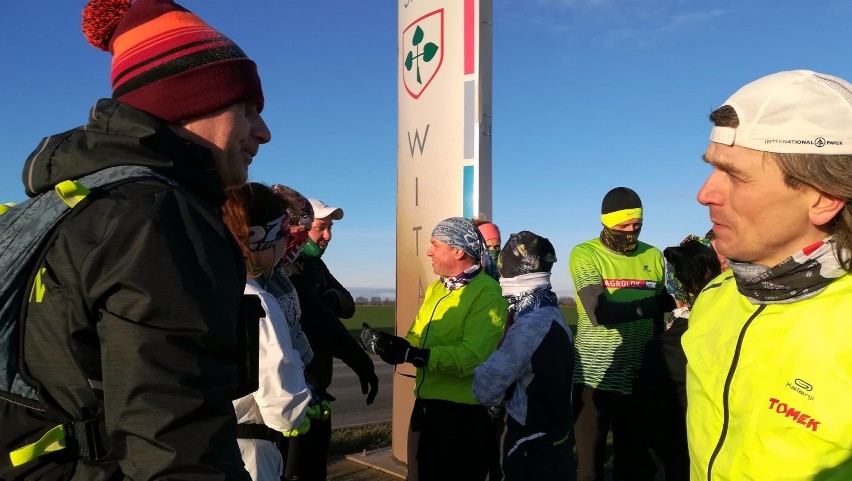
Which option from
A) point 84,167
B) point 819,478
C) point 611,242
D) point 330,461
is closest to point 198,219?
point 84,167

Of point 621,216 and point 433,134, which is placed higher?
point 433,134

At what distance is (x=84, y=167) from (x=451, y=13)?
460cm

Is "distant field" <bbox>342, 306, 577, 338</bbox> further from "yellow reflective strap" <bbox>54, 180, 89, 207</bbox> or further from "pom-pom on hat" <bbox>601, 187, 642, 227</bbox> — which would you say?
"yellow reflective strap" <bbox>54, 180, 89, 207</bbox>

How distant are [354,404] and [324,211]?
5.51m

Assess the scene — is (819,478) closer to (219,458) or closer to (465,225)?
(219,458)

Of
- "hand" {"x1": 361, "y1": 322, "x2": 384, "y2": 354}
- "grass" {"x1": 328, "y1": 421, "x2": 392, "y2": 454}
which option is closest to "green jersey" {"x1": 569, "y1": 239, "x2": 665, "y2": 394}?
"hand" {"x1": 361, "y1": 322, "x2": 384, "y2": 354}

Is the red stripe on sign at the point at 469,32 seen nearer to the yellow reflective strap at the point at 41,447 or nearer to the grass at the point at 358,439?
the grass at the point at 358,439

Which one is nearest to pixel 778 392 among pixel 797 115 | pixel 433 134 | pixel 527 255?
pixel 797 115

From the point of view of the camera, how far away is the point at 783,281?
1.57 m

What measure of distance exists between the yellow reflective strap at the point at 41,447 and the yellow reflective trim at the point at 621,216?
4367 mm

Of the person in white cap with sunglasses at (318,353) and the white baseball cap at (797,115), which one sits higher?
the white baseball cap at (797,115)

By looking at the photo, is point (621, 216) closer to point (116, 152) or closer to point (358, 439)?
point (358, 439)

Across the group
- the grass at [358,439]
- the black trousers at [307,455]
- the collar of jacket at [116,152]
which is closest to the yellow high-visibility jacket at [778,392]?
the collar of jacket at [116,152]

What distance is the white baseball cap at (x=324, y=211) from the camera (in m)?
5.41
